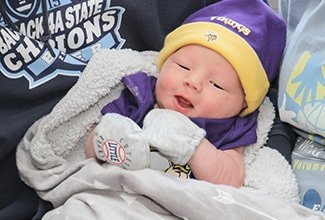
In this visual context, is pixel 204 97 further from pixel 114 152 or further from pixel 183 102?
pixel 114 152

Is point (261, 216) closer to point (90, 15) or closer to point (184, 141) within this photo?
point (184, 141)

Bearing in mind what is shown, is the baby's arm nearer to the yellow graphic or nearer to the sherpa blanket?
the sherpa blanket

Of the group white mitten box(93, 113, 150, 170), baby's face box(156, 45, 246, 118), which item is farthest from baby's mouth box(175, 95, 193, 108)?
white mitten box(93, 113, 150, 170)

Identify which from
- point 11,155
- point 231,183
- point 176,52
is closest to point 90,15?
point 176,52

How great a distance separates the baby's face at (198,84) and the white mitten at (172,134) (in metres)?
0.04

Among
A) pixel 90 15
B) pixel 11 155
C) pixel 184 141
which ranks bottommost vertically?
pixel 11 155

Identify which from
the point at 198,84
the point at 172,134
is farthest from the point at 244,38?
the point at 172,134

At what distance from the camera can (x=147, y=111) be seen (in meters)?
Result: 1.21

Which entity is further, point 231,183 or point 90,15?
point 90,15

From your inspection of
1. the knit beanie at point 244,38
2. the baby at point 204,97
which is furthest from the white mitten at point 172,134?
the knit beanie at point 244,38

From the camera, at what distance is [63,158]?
125 cm

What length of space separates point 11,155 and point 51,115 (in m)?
0.11

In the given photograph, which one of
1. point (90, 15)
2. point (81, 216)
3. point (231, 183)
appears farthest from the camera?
point (90, 15)

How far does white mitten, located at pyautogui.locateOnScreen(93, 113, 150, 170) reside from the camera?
1075mm
